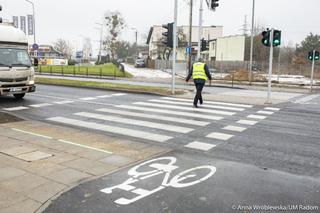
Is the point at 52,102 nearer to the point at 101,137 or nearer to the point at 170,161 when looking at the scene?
the point at 101,137

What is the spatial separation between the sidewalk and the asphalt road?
1.19 feet

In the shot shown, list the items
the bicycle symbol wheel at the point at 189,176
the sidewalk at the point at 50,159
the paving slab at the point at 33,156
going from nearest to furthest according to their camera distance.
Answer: the sidewalk at the point at 50,159 < the bicycle symbol wheel at the point at 189,176 < the paving slab at the point at 33,156

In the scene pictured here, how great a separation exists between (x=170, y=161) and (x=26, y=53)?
1137cm

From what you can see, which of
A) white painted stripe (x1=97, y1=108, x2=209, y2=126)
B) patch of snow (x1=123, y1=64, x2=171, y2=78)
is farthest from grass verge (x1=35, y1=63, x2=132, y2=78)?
white painted stripe (x1=97, y1=108, x2=209, y2=126)

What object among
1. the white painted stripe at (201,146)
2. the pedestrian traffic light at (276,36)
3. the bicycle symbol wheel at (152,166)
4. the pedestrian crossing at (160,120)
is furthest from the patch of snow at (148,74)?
the bicycle symbol wheel at (152,166)

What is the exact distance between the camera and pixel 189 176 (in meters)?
6.09

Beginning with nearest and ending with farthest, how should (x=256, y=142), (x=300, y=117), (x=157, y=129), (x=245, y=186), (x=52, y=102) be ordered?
(x=245, y=186)
(x=256, y=142)
(x=157, y=129)
(x=300, y=117)
(x=52, y=102)

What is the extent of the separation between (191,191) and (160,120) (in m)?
6.01

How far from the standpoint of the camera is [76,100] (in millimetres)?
16203

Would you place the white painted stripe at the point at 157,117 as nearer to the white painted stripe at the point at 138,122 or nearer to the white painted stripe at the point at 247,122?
the white painted stripe at the point at 138,122

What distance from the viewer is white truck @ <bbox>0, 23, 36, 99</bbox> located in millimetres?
14883

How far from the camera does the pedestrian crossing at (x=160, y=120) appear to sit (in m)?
9.34

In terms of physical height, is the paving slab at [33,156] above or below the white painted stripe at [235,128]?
below

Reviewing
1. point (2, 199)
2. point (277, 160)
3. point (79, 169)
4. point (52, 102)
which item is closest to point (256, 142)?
point (277, 160)
